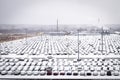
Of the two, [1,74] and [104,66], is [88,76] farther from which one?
[1,74]

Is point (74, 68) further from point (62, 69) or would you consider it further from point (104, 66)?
point (104, 66)

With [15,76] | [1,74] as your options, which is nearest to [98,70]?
[15,76]

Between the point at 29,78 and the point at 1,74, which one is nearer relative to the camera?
the point at 29,78

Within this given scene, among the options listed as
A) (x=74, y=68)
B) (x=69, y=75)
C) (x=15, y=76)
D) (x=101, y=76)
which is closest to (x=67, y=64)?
(x=74, y=68)

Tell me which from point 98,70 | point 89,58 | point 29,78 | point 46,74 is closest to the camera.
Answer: point 29,78

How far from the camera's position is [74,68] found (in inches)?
146

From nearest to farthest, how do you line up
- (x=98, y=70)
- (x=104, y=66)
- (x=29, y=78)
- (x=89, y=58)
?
1. (x=29, y=78)
2. (x=98, y=70)
3. (x=104, y=66)
4. (x=89, y=58)

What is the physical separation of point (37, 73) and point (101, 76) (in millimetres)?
1352

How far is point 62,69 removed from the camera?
3648mm

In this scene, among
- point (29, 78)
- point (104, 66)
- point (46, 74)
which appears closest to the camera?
point (29, 78)

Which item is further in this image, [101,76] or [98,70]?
[98,70]

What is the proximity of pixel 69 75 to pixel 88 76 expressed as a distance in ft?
1.27

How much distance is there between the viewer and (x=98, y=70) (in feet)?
11.8

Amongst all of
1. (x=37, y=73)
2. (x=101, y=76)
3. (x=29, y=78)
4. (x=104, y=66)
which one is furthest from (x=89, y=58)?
(x=29, y=78)
